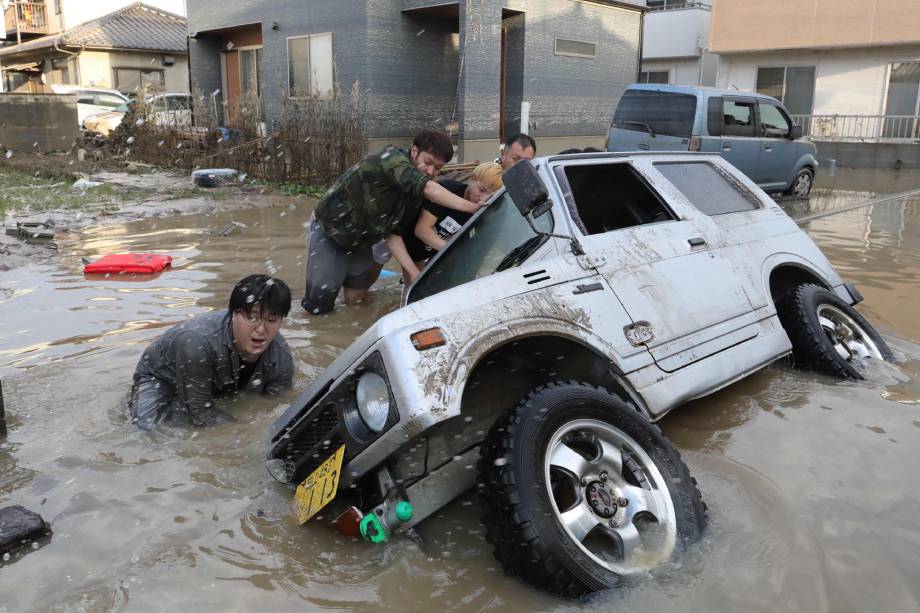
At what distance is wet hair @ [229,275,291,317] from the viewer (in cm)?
361

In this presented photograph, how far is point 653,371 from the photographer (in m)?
3.46

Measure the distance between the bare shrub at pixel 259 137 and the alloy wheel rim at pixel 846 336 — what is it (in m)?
10.2

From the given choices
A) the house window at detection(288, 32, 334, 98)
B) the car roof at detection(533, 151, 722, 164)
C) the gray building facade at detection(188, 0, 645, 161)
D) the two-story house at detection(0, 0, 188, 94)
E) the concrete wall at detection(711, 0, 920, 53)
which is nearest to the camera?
the car roof at detection(533, 151, 722, 164)

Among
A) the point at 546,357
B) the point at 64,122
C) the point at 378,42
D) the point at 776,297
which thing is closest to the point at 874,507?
the point at 546,357

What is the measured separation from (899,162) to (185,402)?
22189mm

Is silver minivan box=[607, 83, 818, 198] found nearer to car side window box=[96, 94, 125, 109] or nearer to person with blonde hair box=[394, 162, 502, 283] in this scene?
person with blonde hair box=[394, 162, 502, 283]

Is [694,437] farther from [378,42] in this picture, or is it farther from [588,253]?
[378,42]

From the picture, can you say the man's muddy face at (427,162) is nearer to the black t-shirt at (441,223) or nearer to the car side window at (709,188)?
the black t-shirt at (441,223)

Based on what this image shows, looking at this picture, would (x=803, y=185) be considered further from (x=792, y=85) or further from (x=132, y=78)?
(x=132, y=78)

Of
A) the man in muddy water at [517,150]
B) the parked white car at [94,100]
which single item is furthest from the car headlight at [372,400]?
the parked white car at [94,100]

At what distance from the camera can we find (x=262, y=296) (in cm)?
361

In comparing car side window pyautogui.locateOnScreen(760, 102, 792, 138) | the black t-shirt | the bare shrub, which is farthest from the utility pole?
the black t-shirt

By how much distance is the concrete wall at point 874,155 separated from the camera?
826 inches

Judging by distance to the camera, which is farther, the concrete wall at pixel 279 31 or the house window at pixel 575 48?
the house window at pixel 575 48
